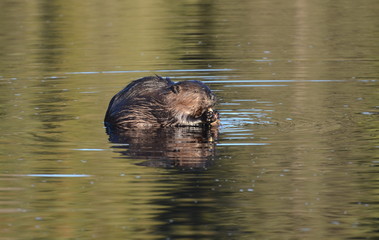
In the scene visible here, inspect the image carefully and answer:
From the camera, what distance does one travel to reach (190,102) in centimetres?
1377

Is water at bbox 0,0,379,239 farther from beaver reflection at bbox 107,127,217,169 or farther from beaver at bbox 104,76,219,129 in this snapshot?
beaver at bbox 104,76,219,129

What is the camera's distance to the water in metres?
8.93

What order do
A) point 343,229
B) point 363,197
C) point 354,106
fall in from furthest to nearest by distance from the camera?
1. point 354,106
2. point 363,197
3. point 343,229

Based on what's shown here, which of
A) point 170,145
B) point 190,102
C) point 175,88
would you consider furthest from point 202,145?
point 175,88

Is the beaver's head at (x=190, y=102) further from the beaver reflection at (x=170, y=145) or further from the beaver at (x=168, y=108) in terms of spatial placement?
the beaver reflection at (x=170, y=145)

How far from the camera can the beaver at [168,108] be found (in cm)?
1375

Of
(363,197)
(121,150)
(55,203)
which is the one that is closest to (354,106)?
(121,150)

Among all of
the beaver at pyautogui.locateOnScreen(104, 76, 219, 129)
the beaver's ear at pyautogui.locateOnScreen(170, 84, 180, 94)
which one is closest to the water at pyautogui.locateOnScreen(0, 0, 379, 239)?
the beaver at pyautogui.locateOnScreen(104, 76, 219, 129)

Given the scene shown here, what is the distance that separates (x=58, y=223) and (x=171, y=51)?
46.2 ft

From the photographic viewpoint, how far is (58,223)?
350 inches

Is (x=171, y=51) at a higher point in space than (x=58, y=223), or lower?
lower

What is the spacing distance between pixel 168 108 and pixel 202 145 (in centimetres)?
164

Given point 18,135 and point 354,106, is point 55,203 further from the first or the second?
point 354,106

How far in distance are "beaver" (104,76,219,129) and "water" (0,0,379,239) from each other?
1.08ft
